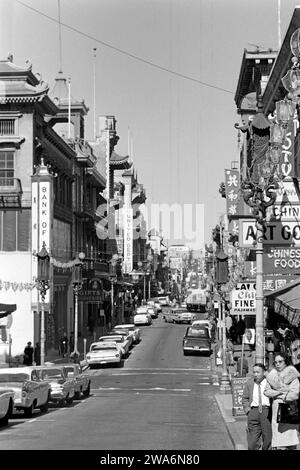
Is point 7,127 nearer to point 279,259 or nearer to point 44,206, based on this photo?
point 44,206

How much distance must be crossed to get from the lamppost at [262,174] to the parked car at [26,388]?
7.62 metres

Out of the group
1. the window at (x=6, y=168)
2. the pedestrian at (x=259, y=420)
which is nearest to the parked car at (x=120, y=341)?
the window at (x=6, y=168)

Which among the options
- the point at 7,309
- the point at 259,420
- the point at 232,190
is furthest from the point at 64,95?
the point at 259,420

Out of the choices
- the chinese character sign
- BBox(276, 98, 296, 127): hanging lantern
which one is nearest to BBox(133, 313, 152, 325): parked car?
the chinese character sign

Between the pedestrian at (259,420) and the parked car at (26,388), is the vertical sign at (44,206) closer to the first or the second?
the parked car at (26,388)

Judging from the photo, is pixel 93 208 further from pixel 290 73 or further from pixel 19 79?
pixel 290 73

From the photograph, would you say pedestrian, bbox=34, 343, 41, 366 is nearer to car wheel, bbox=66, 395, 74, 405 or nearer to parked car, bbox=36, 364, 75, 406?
car wheel, bbox=66, 395, 74, 405

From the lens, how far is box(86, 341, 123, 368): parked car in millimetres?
50844

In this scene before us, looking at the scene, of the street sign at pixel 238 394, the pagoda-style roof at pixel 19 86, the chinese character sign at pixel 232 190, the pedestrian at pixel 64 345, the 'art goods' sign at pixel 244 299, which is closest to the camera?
the street sign at pixel 238 394

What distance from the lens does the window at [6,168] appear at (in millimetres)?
55281

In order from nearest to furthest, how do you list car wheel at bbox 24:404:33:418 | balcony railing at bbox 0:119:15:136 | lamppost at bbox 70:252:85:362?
car wheel at bbox 24:404:33:418, lamppost at bbox 70:252:85:362, balcony railing at bbox 0:119:15:136

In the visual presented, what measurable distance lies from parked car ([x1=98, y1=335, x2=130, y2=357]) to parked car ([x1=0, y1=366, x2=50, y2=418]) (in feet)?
90.0

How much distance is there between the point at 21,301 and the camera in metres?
54.8
